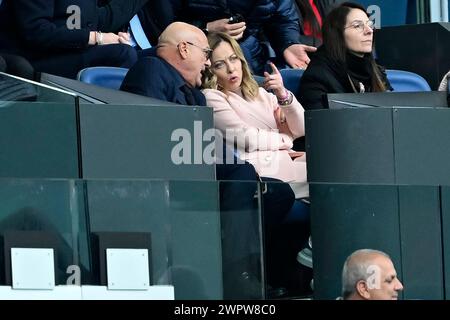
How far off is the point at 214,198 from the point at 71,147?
77cm

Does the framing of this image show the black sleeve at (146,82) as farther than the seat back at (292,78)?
No

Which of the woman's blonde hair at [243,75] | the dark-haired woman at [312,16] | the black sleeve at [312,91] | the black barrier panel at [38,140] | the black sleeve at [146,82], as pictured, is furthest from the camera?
the dark-haired woman at [312,16]

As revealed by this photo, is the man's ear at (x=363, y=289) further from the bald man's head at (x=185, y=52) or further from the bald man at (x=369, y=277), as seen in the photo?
the bald man's head at (x=185, y=52)

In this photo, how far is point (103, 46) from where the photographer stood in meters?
9.03

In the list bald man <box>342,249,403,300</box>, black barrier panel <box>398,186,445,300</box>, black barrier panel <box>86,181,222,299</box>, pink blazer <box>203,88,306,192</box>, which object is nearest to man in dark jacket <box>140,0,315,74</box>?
pink blazer <box>203,88,306,192</box>

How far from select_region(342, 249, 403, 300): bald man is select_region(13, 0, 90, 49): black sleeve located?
8.61 feet

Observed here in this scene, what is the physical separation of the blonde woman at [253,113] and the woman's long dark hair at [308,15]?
157 cm

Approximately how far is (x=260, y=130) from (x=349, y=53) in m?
1.04

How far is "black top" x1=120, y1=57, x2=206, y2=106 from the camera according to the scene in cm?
812

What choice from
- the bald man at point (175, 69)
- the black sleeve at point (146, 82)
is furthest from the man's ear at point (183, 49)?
the black sleeve at point (146, 82)

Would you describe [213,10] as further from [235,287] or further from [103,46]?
[235,287]

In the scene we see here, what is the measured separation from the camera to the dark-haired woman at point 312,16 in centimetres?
1044

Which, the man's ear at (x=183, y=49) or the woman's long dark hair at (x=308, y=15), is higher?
the woman's long dark hair at (x=308, y=15)

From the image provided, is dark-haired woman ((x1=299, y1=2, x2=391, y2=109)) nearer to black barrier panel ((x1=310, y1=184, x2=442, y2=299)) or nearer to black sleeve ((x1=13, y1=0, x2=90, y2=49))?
black sleeve ((x1=13, y1=0, x2=90, y2=49))
